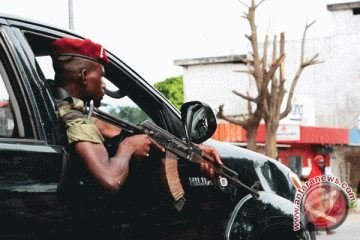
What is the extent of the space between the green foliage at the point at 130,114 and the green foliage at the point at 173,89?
178 feet

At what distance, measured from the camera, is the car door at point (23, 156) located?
1.72 m

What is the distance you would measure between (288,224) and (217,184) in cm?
52

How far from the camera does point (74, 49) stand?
84.5 inches

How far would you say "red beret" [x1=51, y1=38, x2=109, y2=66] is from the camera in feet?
7.04

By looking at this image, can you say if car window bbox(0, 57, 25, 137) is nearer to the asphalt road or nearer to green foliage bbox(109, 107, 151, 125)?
green foliage bbox(109, 107, 151, 125)

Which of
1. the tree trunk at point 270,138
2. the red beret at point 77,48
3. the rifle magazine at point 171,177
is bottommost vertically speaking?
the tree trunk at point 270,138

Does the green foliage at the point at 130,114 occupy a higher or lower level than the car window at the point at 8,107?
lower

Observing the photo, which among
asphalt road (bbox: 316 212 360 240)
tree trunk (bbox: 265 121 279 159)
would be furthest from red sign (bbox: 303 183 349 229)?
tree trunk (bbox: 265 121 279 159)

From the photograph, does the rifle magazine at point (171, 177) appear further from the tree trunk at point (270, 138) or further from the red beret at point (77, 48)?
the tree trunk at point (270, 138)

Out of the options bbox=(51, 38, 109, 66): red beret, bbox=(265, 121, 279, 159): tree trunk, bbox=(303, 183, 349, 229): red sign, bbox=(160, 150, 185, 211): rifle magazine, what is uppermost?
bbox=(51, 38, 109, 66): red beret

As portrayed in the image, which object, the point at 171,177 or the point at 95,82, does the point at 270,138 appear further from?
the point at 95,82

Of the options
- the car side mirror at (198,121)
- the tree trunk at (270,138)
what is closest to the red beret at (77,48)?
the car side mirror at (198,121)

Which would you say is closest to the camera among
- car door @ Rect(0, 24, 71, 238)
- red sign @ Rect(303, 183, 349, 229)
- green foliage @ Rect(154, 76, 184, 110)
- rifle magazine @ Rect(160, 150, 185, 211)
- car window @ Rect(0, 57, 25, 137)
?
car door @ Rect(0, 24, 71, 238)

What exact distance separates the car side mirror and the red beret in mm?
509
